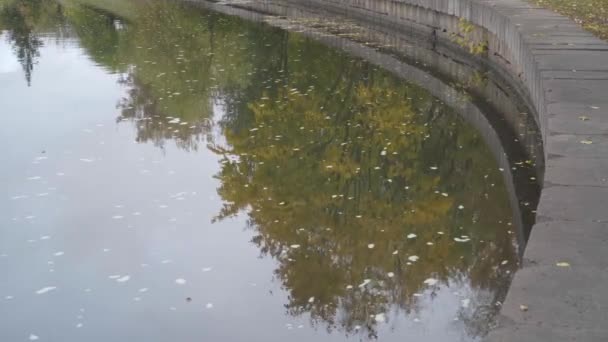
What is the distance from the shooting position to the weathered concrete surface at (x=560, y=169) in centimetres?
555

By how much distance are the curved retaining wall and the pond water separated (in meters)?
1.34

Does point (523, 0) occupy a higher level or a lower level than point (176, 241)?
higher

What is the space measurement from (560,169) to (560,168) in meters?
0.03

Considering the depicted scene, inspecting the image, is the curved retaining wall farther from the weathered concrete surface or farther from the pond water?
the pond water

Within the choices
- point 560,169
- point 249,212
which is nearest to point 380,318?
point 560,169

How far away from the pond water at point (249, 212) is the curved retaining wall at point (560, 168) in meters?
1.34

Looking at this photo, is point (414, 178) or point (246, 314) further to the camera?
point (414, 178)

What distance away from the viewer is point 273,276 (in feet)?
30.5

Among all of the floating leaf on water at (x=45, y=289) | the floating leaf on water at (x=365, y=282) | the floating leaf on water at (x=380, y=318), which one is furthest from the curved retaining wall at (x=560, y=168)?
the floating leaf on water at (x=45, y=289)

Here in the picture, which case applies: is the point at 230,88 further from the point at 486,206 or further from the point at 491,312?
the point at 491,312

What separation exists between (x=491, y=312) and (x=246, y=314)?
7.81 ft

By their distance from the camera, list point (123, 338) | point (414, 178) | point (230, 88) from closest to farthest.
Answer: point (123, 338) < point (414, 178) < point (230, 88)

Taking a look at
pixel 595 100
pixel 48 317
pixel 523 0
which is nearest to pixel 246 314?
pixel 48 317

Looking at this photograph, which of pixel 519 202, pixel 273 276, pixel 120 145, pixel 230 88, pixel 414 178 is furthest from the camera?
pixel 230 88
